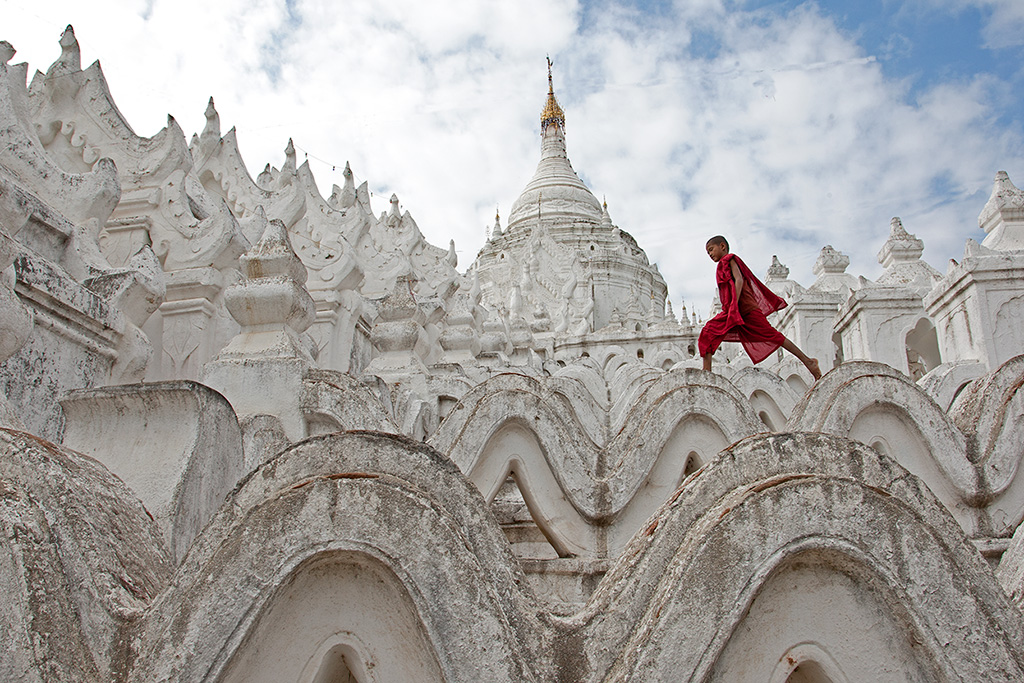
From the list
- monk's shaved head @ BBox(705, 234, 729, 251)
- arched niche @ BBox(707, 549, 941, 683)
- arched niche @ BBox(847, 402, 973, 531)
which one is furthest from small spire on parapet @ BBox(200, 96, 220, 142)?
arched niche @ BBox(707, 549, 941, 683)

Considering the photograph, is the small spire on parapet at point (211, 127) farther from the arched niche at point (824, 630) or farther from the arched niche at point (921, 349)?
the arched niche at point (824, 630)

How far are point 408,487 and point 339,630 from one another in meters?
0.33

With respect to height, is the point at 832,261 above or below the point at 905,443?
above

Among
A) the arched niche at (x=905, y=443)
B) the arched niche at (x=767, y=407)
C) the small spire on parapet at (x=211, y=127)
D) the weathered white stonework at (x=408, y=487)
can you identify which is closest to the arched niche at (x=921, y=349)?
the weathered white stonework at (x=408, y=487)

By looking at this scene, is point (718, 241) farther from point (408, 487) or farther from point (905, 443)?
point (408, 487)

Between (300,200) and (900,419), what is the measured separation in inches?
304

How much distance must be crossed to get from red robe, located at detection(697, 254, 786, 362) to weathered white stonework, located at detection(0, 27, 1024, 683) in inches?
31.5

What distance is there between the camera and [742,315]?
713 centimetres

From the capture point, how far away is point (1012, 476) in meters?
3.43

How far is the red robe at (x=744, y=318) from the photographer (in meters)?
7.02

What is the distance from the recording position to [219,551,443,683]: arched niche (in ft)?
5.37

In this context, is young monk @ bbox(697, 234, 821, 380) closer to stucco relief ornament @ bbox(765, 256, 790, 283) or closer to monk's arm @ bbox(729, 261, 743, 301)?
monk's arm @ bbox(729, 261, 743, 301)

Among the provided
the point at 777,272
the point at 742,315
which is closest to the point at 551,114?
the point at 777,272

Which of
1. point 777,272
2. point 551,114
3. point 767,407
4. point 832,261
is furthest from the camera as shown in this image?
point 551,114
